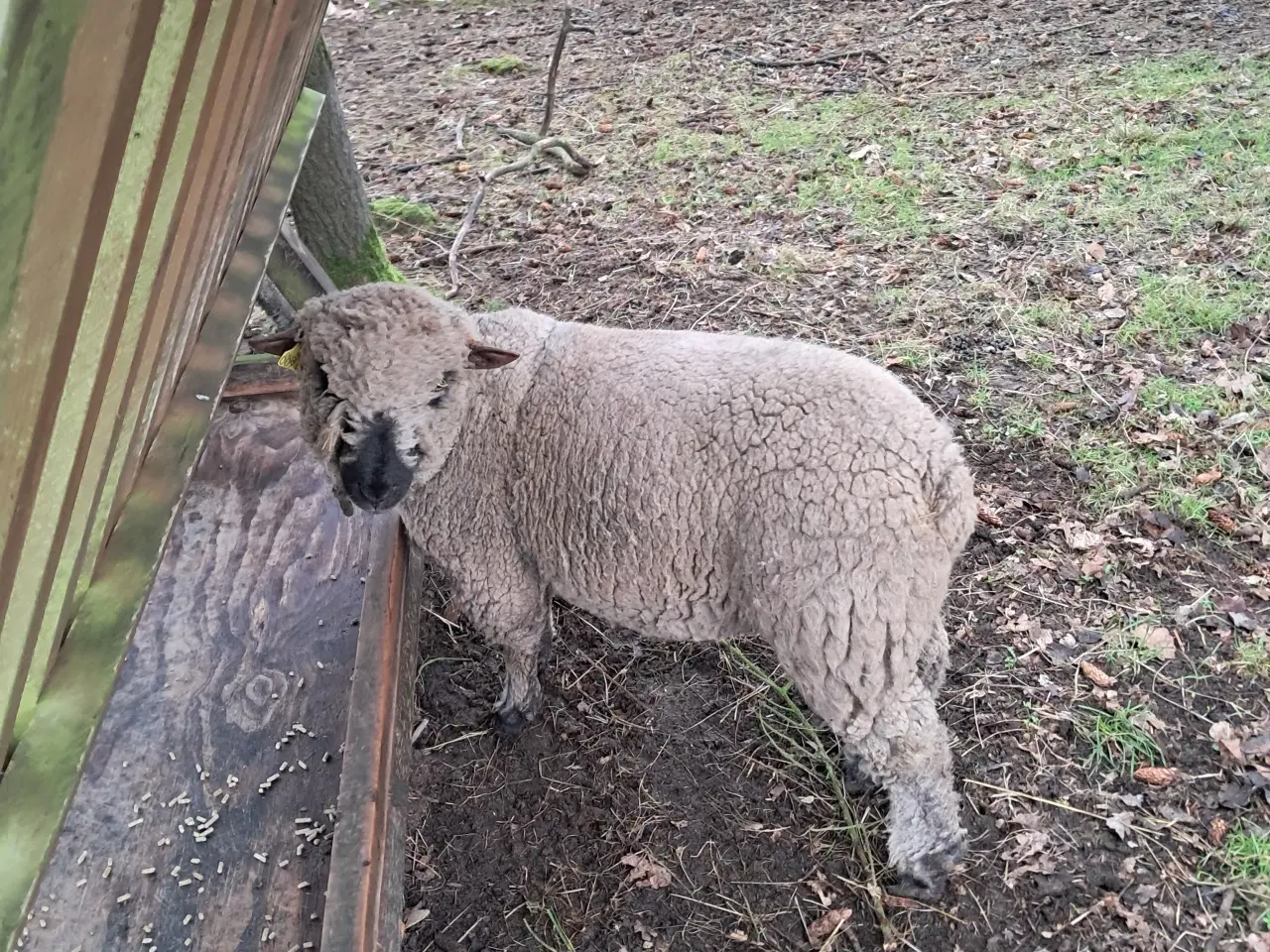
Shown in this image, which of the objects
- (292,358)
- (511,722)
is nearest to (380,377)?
(292,358)

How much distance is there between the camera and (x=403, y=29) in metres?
10.5

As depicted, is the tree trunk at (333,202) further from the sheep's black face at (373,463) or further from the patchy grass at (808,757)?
the patchy grass at (808,757)

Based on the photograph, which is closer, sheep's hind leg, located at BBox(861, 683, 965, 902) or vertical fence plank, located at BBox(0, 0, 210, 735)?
vertical fence plank, located at BBox(0, 0, 210, 735)

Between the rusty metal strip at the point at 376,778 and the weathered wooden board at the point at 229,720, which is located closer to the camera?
the rusty metal strip at the point at 376,778

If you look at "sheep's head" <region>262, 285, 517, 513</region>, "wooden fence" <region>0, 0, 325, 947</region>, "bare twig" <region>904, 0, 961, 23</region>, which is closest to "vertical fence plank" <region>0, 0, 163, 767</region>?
"wooden fence" <region>0, 0, 325, 947</region>

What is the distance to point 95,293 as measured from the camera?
3.97 feet

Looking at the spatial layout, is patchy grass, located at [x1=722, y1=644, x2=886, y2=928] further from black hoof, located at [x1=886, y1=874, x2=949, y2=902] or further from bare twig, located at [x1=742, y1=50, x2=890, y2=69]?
bare twig, located at [x1=742, y1=50, x2=890, y2=69]

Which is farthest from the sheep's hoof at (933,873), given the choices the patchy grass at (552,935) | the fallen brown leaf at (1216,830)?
the patchy grass at (552,935)

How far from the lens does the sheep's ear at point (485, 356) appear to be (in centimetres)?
263

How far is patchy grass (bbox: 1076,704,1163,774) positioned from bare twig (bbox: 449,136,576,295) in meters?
4.21

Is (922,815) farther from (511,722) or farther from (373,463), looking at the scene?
(373,463)

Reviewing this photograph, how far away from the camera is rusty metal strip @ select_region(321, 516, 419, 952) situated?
196 centimetres

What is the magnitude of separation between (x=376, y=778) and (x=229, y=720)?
839 mm

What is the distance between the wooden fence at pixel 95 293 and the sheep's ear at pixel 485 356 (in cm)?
78
